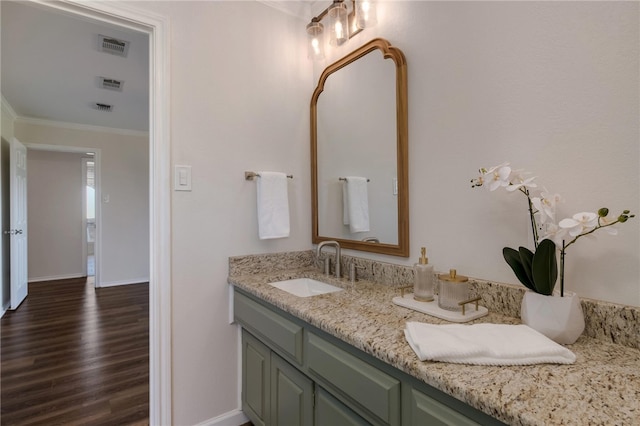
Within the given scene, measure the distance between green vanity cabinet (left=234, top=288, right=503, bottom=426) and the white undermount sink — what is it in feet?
0.66

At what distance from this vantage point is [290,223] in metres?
1.99

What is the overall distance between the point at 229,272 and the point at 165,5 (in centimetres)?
137

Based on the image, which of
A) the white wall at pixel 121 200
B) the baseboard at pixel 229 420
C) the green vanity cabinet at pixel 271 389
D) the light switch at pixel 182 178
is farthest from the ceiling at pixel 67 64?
the baseboard at pixel 229 420

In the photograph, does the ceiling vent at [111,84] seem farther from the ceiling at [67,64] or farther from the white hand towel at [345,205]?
the white hand towel at [345,205]

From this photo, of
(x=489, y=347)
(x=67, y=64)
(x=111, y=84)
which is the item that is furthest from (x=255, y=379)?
(x=111, y=84)

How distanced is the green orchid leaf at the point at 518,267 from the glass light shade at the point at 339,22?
137 cm

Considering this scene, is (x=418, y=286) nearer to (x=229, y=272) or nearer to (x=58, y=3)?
(x=229, y=272)

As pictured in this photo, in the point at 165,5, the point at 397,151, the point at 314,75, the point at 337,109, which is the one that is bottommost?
the point at 397,151

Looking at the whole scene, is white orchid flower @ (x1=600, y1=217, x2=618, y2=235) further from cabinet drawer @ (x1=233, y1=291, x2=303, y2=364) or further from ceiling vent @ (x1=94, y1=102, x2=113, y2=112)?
ceiling vent @ (x1=94, y1=102, x2=113, y2=112)

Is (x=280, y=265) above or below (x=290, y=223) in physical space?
below

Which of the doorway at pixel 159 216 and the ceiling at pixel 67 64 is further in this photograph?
the ceiling at pixel 67 64

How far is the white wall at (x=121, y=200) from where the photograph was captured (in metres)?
4.79

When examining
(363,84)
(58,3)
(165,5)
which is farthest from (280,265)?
(58,3)

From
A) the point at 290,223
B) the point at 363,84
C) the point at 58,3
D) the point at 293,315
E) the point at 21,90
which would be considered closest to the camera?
the point at 293,315
